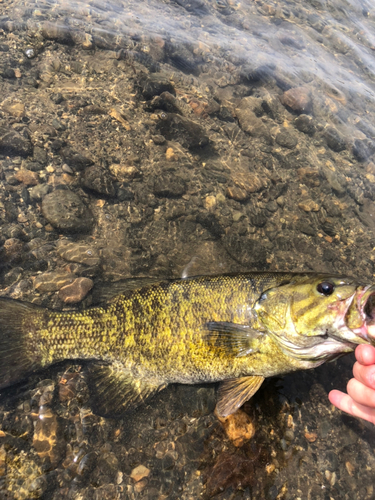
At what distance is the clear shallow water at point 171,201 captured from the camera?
3.32 m

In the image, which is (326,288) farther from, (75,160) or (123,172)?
(75,160)

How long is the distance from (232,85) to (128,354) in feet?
22.7

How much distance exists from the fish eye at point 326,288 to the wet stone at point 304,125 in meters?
5.64

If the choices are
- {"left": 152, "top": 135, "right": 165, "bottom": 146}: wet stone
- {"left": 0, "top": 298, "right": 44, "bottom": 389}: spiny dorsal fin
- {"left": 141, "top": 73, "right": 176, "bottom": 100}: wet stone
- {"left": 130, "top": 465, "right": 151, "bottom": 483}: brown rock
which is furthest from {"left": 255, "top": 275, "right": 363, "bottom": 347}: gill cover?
{"left": 141, "top": 73, "right": 176, "bottom": 100}: wet stone

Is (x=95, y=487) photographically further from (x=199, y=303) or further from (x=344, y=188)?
(x=344, y=188)

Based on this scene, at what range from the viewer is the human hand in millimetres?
2293

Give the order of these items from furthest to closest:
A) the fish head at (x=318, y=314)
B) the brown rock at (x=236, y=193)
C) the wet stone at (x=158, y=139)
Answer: the wet stone at (x=158, y=139)
the brown rock at (x=236, y=193)
the fish head at (x=318, y=314)

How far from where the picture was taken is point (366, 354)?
2289mm

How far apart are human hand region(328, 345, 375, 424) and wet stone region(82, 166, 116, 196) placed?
4.05 meters

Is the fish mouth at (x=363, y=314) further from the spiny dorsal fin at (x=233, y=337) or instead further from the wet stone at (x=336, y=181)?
the wet stone at (x=336, y=181)

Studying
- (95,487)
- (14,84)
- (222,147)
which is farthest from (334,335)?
(14,84)

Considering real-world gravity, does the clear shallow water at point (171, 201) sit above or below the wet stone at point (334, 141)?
below

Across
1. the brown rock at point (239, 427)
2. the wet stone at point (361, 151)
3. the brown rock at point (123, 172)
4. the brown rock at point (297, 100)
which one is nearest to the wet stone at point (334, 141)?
the wet stone at point (361, 151)

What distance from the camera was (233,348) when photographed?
3258 mm
